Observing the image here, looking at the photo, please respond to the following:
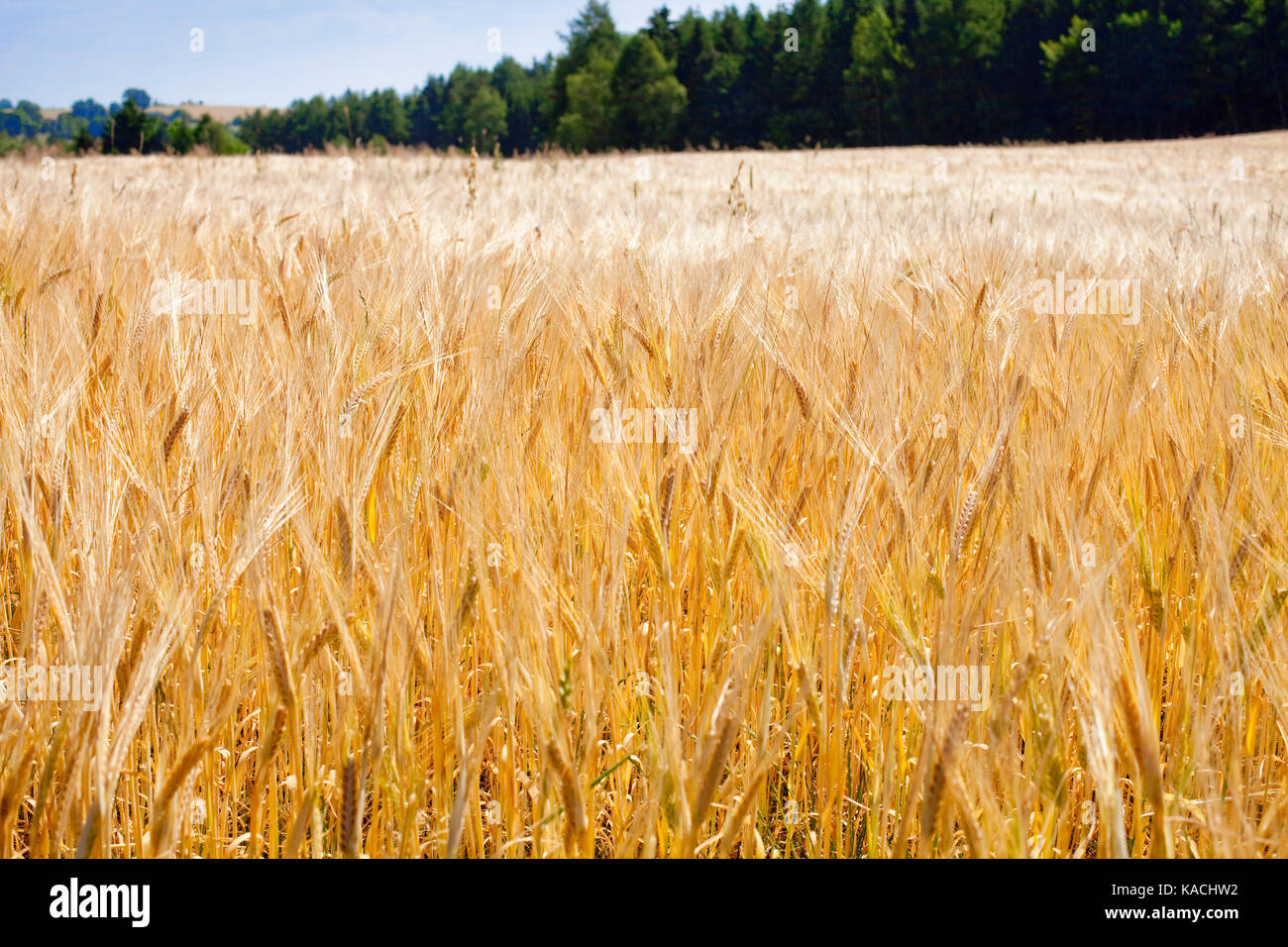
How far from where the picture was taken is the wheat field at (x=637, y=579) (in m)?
0.74

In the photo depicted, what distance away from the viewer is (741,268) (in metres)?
2.31

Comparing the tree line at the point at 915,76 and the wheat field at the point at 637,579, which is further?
the tree line at the point at 915,76

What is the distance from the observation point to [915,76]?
50.0 meters

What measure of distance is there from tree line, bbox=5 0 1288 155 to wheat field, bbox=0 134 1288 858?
36.4m

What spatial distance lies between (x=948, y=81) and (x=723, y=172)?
4210 cm

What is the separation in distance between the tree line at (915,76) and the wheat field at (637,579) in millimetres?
36370

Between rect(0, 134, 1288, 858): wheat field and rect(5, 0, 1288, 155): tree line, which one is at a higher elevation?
rect(5, 0, 1288, 155): tree line

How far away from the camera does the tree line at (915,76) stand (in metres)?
41.4

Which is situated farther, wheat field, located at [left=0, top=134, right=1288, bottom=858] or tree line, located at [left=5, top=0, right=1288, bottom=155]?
tree line, located at [left=5, top=0, right=1288, bottom=155]

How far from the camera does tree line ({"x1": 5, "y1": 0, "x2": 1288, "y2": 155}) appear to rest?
136ft

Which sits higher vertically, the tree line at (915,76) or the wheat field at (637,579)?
the tree line at (915,76)

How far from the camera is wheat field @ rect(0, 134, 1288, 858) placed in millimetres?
740

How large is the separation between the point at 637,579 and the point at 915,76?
186 feet

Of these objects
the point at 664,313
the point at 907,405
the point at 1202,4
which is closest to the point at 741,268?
the point at 664,313
